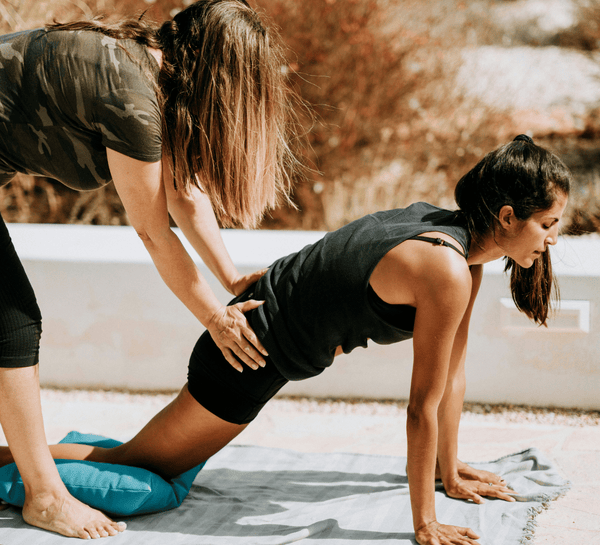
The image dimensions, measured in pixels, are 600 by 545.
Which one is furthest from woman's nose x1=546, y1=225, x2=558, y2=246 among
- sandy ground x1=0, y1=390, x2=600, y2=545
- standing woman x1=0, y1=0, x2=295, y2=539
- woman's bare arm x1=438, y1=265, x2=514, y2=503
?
sandy ground x1=0, y1=390, x2=600, y2=545

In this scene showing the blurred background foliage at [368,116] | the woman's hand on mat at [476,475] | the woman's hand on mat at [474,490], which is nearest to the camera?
the woman's hand on mat at [474,490]

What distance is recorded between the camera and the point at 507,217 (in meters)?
1.67

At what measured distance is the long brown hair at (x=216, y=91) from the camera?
1.52m

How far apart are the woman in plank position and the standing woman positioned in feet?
0.62

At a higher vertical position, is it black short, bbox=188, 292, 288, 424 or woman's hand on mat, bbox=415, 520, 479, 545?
black short, bbox=188, 292, 288, 424

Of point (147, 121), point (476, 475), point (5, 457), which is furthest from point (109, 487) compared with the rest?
point (476, 475)

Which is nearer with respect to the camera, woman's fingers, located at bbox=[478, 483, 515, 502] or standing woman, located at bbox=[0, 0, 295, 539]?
standing woman, located at bbox=[0, 0, 295, 539]

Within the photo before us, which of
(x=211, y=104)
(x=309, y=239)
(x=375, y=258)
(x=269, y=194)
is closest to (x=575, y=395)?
(x=309, y=239)

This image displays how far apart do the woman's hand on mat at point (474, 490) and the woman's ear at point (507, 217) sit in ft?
2.83

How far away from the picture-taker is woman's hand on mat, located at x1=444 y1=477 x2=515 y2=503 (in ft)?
6.68

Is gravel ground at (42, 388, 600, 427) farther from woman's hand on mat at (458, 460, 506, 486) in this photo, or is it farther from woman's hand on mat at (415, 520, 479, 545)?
woman's hand on mat at (415, 520, 479, 545)

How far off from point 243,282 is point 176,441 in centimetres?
53

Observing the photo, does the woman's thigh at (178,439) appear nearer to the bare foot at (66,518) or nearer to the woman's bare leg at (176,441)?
the woman's bare leg at (176,441)

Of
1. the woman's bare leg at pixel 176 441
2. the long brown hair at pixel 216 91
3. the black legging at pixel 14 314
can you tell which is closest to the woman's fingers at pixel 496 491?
the woman's bare leg at pixel 176 441
